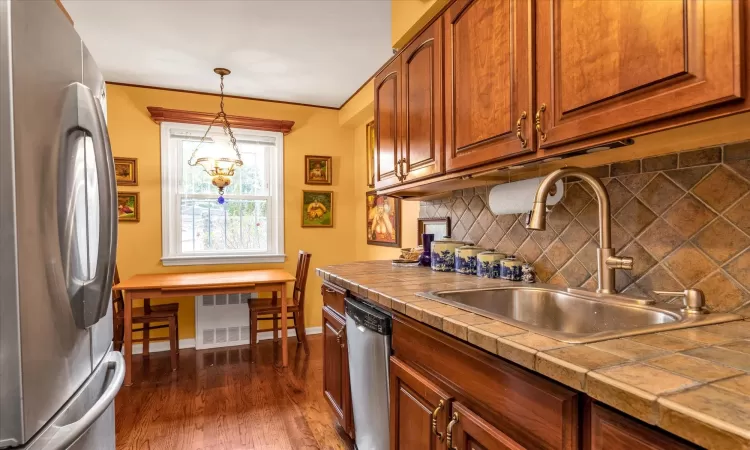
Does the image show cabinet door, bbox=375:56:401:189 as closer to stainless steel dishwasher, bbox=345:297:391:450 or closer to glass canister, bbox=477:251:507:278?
glass canister, bbox=477:251:507:278

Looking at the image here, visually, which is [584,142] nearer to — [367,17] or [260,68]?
[367,17]

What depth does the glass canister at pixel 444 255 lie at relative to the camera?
2113 mm

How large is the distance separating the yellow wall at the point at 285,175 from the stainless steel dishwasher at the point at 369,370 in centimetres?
263

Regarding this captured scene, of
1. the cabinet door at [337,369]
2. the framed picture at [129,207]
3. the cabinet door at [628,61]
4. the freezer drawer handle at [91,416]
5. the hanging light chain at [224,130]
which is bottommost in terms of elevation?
the cabinet door at [337,369]

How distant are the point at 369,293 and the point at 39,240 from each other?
3.47 ft

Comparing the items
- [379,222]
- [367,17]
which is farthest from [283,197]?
[367,17]

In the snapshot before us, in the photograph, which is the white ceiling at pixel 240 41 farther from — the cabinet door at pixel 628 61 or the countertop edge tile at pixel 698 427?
the countertop edge tile at pixel 698 427

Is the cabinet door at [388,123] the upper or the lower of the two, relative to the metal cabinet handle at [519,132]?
upper

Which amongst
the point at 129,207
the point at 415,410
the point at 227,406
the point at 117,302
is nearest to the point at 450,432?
the point at 415,410

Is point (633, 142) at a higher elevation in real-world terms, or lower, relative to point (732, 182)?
higher

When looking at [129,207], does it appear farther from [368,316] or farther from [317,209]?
[368,316]

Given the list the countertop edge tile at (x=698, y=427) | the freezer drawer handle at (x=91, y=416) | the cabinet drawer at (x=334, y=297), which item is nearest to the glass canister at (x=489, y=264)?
the cabinet drawer at (x=334, y=297)

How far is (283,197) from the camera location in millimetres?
4293

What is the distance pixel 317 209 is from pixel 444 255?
2.53 meters
